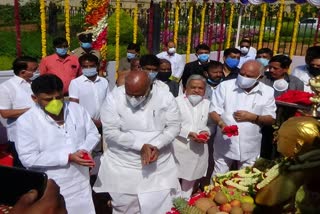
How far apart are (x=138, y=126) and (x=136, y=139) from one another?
131mm

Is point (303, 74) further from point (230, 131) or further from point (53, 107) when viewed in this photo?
point (53, 107)

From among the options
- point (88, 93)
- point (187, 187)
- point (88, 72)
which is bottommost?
point (187, 187)

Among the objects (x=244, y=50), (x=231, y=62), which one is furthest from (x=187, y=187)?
(x=244, y=50)

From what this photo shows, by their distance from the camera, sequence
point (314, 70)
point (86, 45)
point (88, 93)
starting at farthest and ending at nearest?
point (86, 45) → point (314, 70) → point (88, 93)

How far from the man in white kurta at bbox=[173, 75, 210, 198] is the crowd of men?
1cm

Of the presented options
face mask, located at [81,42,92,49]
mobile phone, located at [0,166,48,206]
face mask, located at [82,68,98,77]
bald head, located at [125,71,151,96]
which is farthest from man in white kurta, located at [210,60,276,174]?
mobile phone, located at [0,166,48,206]

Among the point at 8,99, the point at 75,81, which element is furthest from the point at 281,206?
the point at 75,81

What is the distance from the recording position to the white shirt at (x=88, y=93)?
5.40 metres

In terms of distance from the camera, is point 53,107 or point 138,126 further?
point 138,126

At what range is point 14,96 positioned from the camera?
4.64 metres

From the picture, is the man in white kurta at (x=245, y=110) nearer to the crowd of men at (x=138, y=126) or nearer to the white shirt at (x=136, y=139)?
the crowd of men at (x=138, y=126)

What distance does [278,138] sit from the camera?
2186 mm

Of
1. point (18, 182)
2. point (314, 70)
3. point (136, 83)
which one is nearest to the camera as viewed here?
point (18, 182)

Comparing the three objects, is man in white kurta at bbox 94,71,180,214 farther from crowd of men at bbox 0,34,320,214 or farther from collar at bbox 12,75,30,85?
collar at bbox 12,75,30,85
